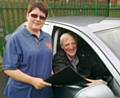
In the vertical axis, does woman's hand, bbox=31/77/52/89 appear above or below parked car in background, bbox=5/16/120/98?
below

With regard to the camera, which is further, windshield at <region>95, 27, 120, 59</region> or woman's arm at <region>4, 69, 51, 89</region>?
windshield at <region>95, 27, 120, 59</region>

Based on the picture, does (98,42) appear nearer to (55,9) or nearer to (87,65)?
(87,65)

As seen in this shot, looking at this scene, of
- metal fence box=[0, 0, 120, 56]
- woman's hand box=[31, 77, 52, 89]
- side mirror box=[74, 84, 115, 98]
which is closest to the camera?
side mirror box=[74, 84, 115, 98]

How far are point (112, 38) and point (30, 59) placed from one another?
32.9 inches

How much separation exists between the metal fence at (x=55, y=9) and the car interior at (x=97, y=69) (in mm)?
4905

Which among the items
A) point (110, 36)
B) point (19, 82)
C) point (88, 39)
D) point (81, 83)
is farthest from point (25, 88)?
point (110, 36)

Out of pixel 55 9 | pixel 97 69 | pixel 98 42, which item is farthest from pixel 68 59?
pixel 55 9

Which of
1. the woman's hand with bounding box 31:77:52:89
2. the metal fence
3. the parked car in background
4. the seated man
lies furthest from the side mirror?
the metal fence

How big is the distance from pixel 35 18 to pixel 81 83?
2.43ft

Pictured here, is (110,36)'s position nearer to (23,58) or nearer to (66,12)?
(23,58)

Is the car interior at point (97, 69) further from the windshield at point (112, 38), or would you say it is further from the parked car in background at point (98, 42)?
the windshield at point (112, 38)

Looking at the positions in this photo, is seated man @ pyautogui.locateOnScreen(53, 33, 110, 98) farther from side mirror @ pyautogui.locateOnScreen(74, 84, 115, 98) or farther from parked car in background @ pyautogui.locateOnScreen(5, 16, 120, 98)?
side mirror @ pyautogui.locateOnScreen(74, 84, 115, 98)

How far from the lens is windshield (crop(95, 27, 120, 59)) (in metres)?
3.28

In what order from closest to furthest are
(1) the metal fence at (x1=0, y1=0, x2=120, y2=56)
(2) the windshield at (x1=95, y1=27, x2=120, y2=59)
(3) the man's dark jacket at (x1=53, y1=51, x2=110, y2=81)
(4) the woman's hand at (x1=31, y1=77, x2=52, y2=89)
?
(4) the woman's hand at (x1=31, y1=77, x2=52, y2=89) < (2) the windshield at (x1=95, y1=27, x2=120, y2=59) < (3) the man's dark jacket at (x1=53, y1=51, x2=110, y2=81) < (1) the metal fence at (x1=0, y1=0, x2=120, y2=56)
